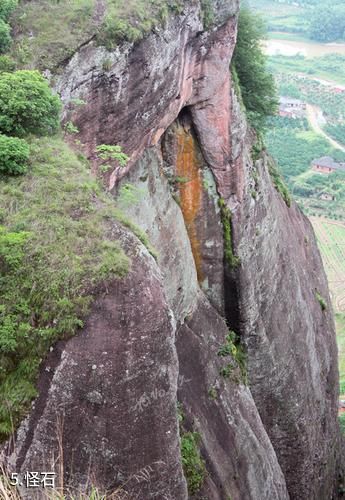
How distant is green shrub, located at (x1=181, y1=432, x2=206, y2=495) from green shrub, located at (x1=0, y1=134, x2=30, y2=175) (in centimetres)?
659

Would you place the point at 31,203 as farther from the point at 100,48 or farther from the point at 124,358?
the point at 100,48

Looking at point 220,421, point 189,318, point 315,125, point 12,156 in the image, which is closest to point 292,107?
point 315,125

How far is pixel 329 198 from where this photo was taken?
69250 mm

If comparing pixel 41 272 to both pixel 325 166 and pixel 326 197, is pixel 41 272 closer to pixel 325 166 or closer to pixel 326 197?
pixel 326 197

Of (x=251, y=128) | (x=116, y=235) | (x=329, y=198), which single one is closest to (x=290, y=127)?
(x=329, y=198)

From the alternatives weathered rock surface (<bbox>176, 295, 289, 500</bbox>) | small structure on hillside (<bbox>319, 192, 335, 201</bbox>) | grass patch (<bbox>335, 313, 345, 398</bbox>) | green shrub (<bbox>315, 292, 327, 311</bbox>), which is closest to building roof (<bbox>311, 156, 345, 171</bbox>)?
small structure on hillside (<bbox>319, 192, 335, 201</bbox>)

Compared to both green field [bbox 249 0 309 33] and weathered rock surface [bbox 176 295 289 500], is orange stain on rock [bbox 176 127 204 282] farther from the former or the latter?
green field [bbox 249 0 309 33]

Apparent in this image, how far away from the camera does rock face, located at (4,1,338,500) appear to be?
9117mm

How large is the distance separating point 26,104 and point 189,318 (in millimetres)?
7864

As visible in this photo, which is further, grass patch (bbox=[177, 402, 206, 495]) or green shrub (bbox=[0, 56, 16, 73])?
grass patch (bbox=[177, 402, 206, 495])

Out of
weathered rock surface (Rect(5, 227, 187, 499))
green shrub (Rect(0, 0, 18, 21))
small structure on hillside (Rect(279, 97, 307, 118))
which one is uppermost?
green shrub (Rect(0, 0, 18, 21))

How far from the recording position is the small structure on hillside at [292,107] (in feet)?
281

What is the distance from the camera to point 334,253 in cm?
6006

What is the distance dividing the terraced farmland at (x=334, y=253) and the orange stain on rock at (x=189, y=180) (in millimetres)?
36025
